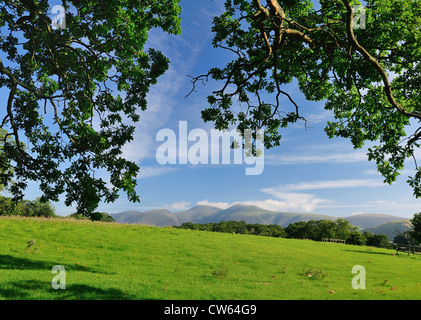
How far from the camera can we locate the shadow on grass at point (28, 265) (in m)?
15.7

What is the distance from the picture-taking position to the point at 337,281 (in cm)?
1745

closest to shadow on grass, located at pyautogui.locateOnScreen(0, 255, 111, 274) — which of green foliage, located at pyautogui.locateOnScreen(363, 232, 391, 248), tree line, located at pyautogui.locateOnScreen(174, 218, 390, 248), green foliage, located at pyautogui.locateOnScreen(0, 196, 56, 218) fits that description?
green foliage, located at pyautogui.locateOnScreen(0, 196, 56, 218)

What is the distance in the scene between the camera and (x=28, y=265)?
1644 cm

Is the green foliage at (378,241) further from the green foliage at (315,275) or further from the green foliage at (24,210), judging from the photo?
the green foliage at (24,210)

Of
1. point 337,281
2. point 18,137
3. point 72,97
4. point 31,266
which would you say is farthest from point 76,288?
point 337,281

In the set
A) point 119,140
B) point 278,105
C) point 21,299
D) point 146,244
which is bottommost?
point 146,244

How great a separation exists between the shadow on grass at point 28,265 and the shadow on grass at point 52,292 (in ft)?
15.3

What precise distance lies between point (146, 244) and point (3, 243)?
1303 centimetres

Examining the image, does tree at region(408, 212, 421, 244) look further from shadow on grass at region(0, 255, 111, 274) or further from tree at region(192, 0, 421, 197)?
shadow on grass at region(0, 255, 111, 274)

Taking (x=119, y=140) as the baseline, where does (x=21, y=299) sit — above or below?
below

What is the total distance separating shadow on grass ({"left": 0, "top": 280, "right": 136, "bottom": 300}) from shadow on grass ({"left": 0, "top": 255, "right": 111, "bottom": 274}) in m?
4.67

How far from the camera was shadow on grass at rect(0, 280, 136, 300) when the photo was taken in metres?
10.2

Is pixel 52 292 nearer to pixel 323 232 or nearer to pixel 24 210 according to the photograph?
pixel 24 210
